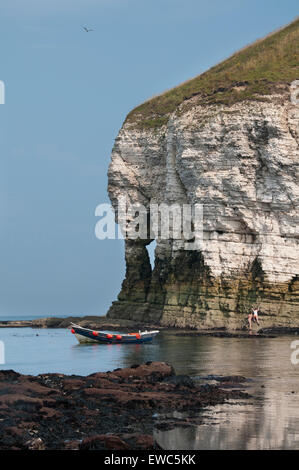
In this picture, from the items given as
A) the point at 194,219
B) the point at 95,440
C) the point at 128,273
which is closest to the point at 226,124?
the point at 194,219

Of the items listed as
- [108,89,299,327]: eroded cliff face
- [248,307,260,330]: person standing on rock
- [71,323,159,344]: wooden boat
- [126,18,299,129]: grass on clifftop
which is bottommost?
[71,323,159,344]: wooden boat

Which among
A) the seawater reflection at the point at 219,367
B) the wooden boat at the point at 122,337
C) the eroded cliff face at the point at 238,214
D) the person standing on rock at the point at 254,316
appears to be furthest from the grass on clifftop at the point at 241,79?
the wooden boat at the point at 122,337

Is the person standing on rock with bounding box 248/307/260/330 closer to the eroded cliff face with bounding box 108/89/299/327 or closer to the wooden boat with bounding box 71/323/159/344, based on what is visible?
the eroded cliff face with bounding box 108/89/299/327

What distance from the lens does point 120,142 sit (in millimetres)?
75750

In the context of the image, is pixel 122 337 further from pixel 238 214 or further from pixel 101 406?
pixel 101 406

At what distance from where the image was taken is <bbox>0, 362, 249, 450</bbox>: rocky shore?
17.6m

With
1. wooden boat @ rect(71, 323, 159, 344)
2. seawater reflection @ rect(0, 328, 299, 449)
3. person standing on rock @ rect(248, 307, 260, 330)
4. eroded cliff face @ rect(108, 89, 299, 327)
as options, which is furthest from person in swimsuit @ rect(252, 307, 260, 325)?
wooden boat @ rect(71, 323, 159, 344)

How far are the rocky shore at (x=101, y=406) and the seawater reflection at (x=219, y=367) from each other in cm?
93

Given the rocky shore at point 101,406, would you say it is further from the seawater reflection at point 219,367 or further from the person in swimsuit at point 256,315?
the person in swimsuit at point 256,315

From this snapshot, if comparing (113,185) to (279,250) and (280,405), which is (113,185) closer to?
(279,250)

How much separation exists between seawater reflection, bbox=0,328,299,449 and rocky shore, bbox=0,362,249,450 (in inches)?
36.6

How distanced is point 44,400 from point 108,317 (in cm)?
5361

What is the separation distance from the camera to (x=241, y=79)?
2653 inches

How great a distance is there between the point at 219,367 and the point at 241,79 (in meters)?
40.2
